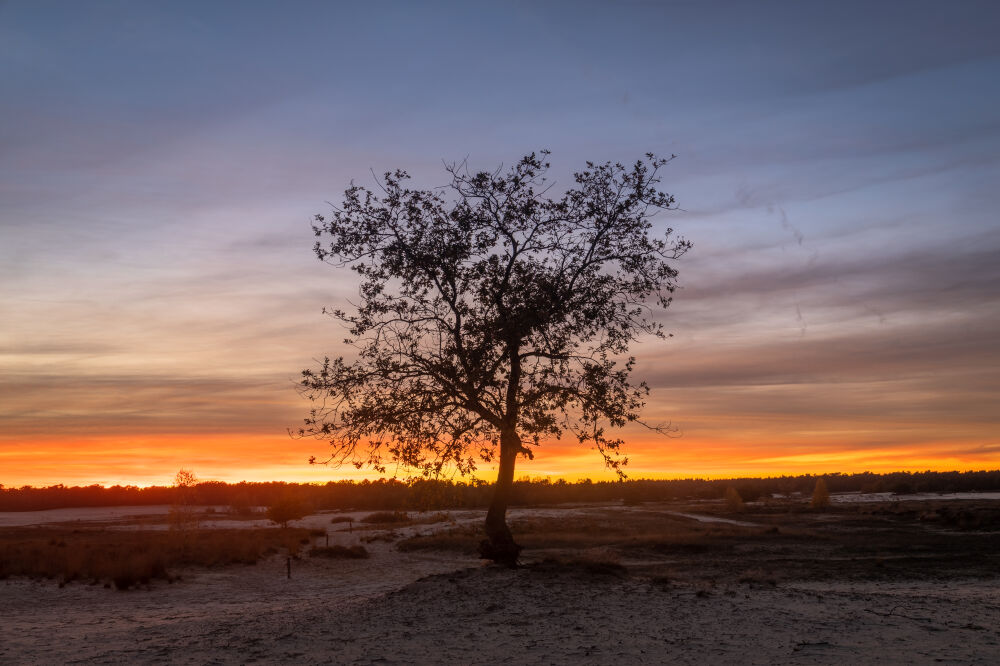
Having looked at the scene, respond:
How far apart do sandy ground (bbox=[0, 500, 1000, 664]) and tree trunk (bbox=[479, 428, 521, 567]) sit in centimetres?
110

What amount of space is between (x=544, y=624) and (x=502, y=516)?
7154mm

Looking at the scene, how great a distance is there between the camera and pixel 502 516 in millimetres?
25281

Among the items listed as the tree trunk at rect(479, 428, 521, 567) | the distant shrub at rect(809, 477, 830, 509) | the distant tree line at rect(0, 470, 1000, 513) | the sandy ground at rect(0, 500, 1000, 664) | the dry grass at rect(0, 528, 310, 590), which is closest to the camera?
the sandy ground at rect(0, 500, 1000, 664)

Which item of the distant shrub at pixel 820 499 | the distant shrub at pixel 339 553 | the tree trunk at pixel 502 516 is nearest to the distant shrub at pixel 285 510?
the distant shrub at pixel 339 553

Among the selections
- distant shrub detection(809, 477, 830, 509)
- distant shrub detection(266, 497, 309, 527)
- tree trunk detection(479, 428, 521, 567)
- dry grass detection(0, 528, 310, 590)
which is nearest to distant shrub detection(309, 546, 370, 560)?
dry grass detection(0, 528, 310, 590)

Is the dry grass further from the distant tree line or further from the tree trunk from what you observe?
the distant tree line

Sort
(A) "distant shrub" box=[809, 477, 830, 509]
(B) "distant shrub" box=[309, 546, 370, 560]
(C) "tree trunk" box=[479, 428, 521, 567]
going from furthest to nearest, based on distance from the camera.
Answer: (A) "distant shrub" box=[809, 477, 830, 509] → (B) "distant shrub" box=[309, 546, 370, 560] → (C) "tree trunk" box=[479, 428, 521, 567]

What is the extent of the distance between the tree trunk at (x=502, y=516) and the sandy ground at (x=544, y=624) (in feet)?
3.61

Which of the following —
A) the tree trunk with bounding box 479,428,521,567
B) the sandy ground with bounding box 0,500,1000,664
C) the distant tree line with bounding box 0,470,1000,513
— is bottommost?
the distant tree line with bounding box 0,470,1000,513

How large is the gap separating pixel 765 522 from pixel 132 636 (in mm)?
57559

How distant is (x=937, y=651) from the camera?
1522cm

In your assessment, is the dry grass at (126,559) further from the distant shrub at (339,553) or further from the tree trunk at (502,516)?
the tree trunk at (502,516)

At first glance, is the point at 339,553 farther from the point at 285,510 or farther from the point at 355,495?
the point at 355,495

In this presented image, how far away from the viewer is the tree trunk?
2442 centimetres
